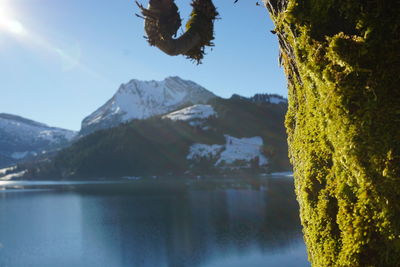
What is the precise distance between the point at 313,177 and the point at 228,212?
93851mm

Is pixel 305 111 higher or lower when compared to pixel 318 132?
higher

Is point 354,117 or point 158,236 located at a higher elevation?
point 354,117

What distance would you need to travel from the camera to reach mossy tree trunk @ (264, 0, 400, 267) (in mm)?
3400

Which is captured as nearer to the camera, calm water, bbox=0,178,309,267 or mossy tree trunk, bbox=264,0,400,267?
mossy tree trunk, bbox=264,0,400,267

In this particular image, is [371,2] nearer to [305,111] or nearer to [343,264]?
[305,111]

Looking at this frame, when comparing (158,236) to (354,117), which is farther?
(158,236)

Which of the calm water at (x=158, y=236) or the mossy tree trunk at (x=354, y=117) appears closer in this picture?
the mossy tree trunk at (x=354, y=117)

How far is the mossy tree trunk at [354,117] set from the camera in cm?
340

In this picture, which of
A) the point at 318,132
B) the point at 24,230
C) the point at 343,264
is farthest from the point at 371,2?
the point at 24,230

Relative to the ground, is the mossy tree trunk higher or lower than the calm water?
higher

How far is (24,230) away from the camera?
267 ft

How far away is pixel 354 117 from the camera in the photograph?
358 centimetres

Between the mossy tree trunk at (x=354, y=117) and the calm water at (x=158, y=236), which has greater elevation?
the mossy tree trunk at (x=354, y=117)

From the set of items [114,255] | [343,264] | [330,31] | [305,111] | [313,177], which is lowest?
[114,255]
